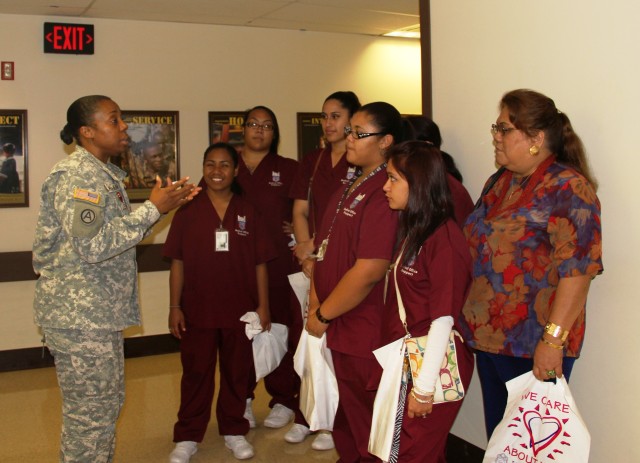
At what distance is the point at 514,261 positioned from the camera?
2.24 meters

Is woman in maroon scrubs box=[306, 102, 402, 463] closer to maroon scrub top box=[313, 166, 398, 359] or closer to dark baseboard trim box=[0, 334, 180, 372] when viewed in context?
maroon scrub top box=[313, 166, 398, 359]

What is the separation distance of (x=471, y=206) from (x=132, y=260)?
1.43 meters

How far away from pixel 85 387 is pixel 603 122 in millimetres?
2171

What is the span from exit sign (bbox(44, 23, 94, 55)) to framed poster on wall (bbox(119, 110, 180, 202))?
23.6 inches

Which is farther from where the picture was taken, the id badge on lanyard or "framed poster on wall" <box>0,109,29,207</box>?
"framed poster on wall" <box>0,109,29,207</box>

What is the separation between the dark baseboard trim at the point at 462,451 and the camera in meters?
3.06

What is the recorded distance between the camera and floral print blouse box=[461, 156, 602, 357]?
2.10m

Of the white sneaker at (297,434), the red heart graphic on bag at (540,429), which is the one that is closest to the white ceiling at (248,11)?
the white sneaker at (297,434)

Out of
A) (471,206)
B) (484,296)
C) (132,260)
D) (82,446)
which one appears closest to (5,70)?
(132,260)

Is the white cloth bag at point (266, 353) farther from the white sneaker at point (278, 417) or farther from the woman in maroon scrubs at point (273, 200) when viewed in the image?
the white sneaker at point (278, 417)

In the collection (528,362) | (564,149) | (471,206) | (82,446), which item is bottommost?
(82,446)

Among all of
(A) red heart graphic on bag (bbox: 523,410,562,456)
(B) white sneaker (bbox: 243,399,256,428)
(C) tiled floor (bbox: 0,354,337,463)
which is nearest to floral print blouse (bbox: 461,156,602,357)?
(A) red heart graphic on bag (bbox: 523,410,562,456)

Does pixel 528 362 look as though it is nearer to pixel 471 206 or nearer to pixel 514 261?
pixel 514 261

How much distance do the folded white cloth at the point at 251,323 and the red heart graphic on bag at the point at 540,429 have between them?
160 centimetres
